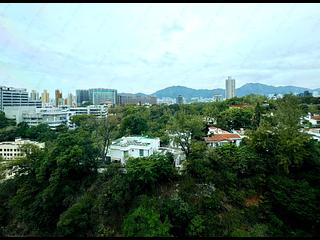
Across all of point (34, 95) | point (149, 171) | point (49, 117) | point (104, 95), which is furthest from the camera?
point (104, 95)

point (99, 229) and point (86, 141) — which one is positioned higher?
point (86, 141)

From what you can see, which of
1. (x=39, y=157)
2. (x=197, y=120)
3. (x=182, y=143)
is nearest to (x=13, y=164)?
(x=39, y=157)

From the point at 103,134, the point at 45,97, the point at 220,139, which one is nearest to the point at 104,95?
the point at 45,97

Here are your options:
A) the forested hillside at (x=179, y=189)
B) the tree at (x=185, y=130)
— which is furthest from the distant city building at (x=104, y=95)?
the tree at (x=185, y=130)

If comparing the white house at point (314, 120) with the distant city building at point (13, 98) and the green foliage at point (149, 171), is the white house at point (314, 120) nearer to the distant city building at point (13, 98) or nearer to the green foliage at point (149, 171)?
the green foliage at point (149, 171)

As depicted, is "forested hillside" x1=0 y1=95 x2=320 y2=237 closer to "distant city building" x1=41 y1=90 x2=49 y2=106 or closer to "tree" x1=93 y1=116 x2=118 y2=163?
"tree" x1=93 y1=116 x2=118 y2=163

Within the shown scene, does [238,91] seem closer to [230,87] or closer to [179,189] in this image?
[230,87]

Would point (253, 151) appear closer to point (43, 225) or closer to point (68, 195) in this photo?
point (68, 195)
